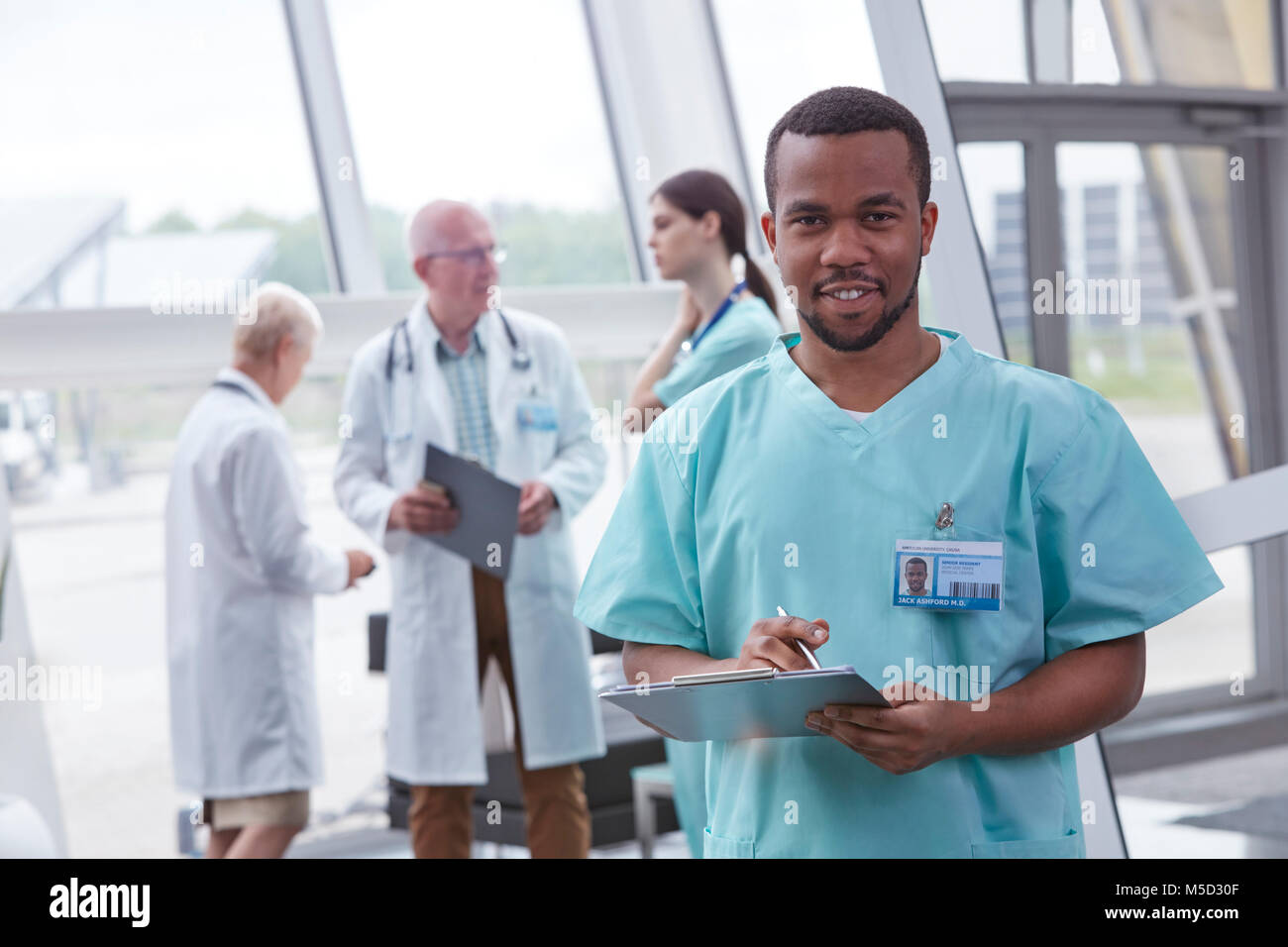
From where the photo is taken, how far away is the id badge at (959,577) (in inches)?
43.3

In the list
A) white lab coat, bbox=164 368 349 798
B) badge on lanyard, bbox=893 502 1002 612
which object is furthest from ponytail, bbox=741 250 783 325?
badge on lanyard, bbox=893 502 1002 612

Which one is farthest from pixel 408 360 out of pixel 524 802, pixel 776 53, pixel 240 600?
pixel 776 53

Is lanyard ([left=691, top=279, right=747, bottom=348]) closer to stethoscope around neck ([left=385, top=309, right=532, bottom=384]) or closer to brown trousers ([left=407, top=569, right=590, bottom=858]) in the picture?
stethoscope around neck ([left=385, top=309, right=532, bottom=384])

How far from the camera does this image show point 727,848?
3.91 feet

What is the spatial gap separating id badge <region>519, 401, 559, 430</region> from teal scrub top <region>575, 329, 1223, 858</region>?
5.49 ft

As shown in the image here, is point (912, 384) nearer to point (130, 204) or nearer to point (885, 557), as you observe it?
point (885, 557)

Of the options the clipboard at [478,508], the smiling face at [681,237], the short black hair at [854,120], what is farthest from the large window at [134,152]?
the short black hair at [854,120]

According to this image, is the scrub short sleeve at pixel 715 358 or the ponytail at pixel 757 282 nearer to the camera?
the scrub short sleeve at pixel 715 358

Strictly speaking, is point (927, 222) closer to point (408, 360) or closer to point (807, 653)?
point (807, 653)

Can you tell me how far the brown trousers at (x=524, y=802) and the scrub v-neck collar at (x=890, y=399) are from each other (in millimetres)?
1686

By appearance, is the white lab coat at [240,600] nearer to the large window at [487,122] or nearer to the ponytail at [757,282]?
the ponytail at [757,282]

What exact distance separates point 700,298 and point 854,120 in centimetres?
151

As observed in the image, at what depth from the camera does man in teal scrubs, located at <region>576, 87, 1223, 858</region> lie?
112 centimetres

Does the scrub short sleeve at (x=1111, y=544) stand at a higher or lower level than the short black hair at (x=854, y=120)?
lower
